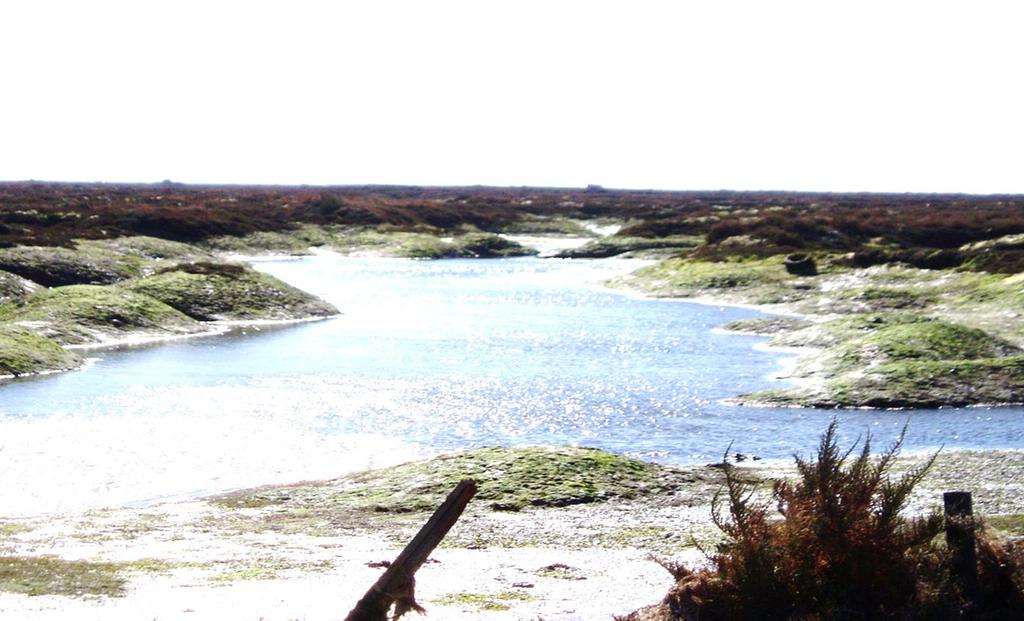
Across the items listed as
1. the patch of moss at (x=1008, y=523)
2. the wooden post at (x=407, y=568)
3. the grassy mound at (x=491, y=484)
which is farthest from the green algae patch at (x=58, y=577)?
the patch of moss at (x=1008, y=523)

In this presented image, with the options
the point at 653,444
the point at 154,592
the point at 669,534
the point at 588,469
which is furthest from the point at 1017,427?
the point at 154,592

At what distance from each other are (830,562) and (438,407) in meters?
19.7

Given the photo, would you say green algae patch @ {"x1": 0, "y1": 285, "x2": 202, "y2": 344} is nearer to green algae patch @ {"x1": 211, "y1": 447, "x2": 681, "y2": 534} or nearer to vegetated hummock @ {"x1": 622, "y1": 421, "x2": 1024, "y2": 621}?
green algae patch @ {"x1": 211, "y1": 447, "x2": 681, "y2": 534}

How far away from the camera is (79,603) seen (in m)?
12.8

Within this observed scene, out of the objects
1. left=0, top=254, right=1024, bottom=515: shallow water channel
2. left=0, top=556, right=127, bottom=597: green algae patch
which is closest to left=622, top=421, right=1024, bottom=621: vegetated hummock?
left=0, top=556, right=127, bottom=597: green algae patch

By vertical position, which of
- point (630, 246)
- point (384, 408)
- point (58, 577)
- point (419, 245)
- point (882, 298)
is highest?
point (58, 577)

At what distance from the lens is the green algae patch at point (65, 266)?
53438 mm

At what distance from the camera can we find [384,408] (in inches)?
1185

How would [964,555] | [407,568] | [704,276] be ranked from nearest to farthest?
[407,568] < [964,555] < [704,276]

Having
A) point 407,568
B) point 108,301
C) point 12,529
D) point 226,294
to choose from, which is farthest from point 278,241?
point 407,568

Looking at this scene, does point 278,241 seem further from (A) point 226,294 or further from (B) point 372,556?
(B) point 372,556

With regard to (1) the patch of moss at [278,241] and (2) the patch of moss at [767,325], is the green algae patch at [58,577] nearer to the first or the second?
(2) the patch of moss at [767,325]

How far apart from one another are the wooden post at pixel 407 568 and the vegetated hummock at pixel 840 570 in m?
2.36

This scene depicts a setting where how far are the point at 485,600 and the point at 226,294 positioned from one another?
4153 centimetres
